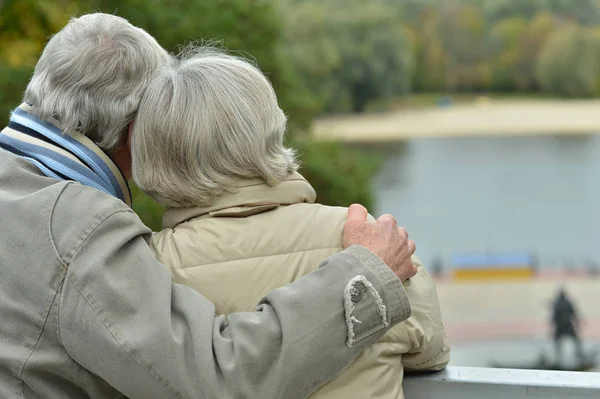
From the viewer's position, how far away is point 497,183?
49.1 meters

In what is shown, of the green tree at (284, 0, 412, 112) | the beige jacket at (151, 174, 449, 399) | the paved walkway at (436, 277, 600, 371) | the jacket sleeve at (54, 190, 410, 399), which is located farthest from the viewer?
the green tree at (284, 0, 412, 112)

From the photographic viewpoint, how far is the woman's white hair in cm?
135

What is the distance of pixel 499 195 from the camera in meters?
47.3

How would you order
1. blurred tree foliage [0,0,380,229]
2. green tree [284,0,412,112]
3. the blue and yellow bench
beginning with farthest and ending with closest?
green tree [284,0,412,112] < the blue and yellow bench < blurred tree foliage [0,0,380,229]

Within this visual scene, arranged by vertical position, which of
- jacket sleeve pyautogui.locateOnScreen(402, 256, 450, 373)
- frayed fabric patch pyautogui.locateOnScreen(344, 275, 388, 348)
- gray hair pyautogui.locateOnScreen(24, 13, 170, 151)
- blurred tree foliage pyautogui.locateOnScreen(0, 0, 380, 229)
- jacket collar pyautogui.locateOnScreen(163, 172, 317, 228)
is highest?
gray hair pyautogui.locateOnScreen(24, 13, 170, 151)

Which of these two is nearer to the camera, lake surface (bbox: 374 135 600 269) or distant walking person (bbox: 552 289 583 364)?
distant walking person (bbox: 552 289 583 364)

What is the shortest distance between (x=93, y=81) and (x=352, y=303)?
1.95 ft

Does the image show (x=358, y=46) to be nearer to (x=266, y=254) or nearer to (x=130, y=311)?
(x=266, y=254)

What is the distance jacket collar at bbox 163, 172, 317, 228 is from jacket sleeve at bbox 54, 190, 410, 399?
0.13 m

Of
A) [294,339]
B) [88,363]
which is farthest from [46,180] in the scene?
[294,339]

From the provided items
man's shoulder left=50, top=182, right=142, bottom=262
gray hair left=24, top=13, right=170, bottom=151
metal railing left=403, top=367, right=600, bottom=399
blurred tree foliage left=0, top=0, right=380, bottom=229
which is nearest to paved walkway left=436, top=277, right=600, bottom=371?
blurred tree foliage left=0, top=0, right=380, bottom=229

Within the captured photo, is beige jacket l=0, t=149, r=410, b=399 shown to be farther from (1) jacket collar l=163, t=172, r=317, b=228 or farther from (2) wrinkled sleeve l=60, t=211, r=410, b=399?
(1) jacket collar l=163, t=172, r=317, b=228

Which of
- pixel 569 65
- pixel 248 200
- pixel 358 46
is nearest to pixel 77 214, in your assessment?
pixel 248 200

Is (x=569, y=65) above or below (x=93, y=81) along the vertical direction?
below
